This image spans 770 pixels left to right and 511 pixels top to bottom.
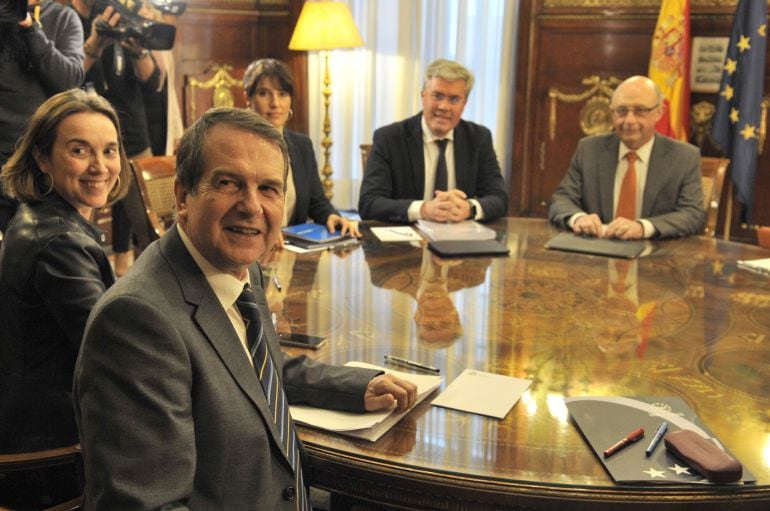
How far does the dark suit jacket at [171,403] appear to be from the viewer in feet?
3.46

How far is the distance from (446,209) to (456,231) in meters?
0.20

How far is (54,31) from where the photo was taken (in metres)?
3.56

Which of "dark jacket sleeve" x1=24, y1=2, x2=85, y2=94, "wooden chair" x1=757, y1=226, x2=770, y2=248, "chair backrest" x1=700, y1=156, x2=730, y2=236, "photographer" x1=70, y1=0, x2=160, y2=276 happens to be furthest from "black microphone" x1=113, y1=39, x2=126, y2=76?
"wooden chair" x1=757, y1=226, x2=770, y2=248

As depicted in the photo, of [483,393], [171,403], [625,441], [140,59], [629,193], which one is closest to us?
[171,403]

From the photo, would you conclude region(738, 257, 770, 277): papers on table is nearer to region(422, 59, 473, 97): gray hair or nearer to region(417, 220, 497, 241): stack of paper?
region(417, 220, 497, 241): stack of paper

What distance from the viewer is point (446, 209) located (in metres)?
3.13

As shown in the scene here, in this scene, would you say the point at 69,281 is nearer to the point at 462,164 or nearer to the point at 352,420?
the point at 352,420

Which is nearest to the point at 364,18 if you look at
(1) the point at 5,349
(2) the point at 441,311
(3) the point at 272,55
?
(3) the point at 272,55

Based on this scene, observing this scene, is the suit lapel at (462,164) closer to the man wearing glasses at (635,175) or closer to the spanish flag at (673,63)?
the man wearing glasses at (635,175)

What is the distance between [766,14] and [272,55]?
3228 millimetres

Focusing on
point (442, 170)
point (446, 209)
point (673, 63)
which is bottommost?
point (446, 209)

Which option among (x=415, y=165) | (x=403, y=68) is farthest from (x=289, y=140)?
(x=403, y=68)

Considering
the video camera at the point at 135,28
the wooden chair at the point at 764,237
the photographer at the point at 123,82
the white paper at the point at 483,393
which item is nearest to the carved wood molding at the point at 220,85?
the photographer at the point at 123,82

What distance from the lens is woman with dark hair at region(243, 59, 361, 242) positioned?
10.5 feet
